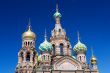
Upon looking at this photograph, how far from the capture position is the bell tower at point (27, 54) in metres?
51.3

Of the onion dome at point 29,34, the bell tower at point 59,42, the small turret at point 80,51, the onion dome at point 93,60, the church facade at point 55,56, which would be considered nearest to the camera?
the church facade at point 55,56

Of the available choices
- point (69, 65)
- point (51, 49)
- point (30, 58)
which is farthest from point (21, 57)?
point (69, 65)

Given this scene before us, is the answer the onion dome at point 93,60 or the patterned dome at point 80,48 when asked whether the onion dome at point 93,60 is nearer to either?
the onion dome at point 93,60

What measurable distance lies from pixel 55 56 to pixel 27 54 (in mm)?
5872

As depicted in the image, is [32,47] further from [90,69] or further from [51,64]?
[90,69]

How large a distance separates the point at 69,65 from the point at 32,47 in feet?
29.5

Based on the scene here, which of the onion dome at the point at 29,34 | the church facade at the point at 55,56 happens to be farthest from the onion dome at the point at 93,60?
the onion dome at the point at 29,34

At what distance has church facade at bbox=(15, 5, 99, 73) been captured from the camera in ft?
154

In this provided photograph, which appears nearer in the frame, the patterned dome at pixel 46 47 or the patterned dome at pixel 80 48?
the patterned dome at pixel 46 47

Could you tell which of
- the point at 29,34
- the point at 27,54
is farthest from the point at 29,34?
the point at 27,54

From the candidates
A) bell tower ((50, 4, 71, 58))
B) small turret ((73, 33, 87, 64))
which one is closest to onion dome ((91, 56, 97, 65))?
small turret ((73, 33, 87, 64))

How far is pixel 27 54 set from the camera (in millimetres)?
53438

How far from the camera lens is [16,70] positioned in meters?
52.6

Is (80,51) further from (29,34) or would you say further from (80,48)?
(29,34)
